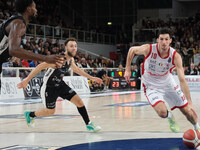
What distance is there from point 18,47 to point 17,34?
212 millimetres

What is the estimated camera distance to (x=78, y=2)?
4191cm

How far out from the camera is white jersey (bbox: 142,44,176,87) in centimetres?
699

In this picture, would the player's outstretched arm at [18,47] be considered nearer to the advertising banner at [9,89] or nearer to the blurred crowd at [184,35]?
the advertising banner at [9,89]

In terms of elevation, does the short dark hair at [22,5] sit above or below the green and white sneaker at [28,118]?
above

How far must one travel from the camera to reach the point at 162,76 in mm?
7242

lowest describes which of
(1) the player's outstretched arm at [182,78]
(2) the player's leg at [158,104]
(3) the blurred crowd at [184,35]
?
(2) the player's leg at [158,104]

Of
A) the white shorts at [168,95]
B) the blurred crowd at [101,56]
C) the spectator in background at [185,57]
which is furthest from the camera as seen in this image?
the spectator in background at [185,57]

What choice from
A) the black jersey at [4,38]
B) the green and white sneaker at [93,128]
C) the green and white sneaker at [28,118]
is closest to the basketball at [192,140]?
the green and white sneaker at [93,128]

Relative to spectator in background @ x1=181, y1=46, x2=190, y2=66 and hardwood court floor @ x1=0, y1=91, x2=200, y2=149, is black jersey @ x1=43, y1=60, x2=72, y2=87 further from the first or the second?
spectator in background @ x1=181, y1=46, x2=190, y2=66

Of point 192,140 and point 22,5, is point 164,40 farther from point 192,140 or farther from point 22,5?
point 22,5

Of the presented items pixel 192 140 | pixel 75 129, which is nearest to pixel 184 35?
pixel 75 129

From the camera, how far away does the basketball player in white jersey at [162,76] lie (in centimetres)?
693

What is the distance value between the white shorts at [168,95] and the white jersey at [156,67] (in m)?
0.08

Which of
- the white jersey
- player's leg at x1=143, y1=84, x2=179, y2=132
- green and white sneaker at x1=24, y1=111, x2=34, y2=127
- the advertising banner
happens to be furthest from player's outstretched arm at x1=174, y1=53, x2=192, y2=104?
the advertising banner
